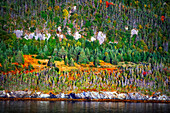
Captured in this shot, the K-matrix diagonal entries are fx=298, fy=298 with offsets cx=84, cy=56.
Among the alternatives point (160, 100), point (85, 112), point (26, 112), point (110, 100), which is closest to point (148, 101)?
point (160, 100)

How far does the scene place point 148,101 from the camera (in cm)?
19700

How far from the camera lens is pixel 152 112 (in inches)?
4589

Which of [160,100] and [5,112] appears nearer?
[5,112]

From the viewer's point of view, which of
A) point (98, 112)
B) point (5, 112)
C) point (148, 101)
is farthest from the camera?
point (148, 101)

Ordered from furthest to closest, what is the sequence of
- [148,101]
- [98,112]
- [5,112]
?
[148,101]
[98,112]
[5,112]

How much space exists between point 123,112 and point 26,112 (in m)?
36.8

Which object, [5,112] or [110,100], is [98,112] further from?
[110,100]

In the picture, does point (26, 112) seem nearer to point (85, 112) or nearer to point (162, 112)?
point (85, 112)

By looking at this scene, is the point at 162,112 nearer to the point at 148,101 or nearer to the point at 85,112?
the point at 85,112

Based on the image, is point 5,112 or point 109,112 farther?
point 109,112

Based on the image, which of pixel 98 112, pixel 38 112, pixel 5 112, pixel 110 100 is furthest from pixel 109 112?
pixel 110 100

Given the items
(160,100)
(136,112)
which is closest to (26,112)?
(136,112)

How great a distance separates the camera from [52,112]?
10975cm

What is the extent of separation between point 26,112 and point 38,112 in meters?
4.38
